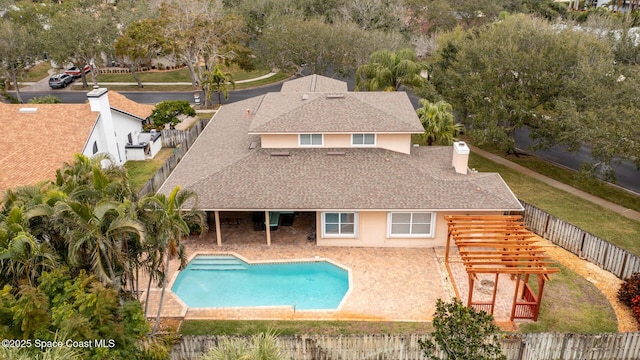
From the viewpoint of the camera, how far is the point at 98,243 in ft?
53.7

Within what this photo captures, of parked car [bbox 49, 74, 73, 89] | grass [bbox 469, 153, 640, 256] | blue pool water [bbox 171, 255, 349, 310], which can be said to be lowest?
blue pool water [bbox 171, 255, 349, 310]

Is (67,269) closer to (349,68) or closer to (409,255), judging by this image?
(409,255)

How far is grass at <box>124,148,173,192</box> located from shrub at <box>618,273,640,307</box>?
32.0 m

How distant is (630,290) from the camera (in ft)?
76.8

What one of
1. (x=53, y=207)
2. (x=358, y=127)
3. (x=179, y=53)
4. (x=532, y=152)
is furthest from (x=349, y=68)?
(x=53, y=207)

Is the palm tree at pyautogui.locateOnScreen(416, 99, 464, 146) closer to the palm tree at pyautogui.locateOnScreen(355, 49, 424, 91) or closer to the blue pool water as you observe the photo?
the palm tree at pyautogui.locateOnScreen(355, 49, 424, 91)

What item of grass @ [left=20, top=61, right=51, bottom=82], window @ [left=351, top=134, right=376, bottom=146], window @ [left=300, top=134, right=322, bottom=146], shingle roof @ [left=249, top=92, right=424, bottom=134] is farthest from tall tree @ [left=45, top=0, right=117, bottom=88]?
window @ [left=351, top=134, right=376, bottom=146]

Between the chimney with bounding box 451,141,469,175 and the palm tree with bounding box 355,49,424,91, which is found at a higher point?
the palm tree with bounding box 355,49,424,91

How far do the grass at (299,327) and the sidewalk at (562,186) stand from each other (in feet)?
65.5

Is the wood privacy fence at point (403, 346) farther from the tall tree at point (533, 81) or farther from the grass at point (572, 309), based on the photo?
the tall tree at point (533, 81)

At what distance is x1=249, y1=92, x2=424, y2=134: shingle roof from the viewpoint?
98.4 ft

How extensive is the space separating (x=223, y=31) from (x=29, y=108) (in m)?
29.7

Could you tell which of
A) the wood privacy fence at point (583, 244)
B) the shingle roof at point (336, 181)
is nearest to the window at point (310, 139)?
the shingle roof at point (336, 181)

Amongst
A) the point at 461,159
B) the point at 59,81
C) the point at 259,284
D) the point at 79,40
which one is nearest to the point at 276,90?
the point at 79,40
